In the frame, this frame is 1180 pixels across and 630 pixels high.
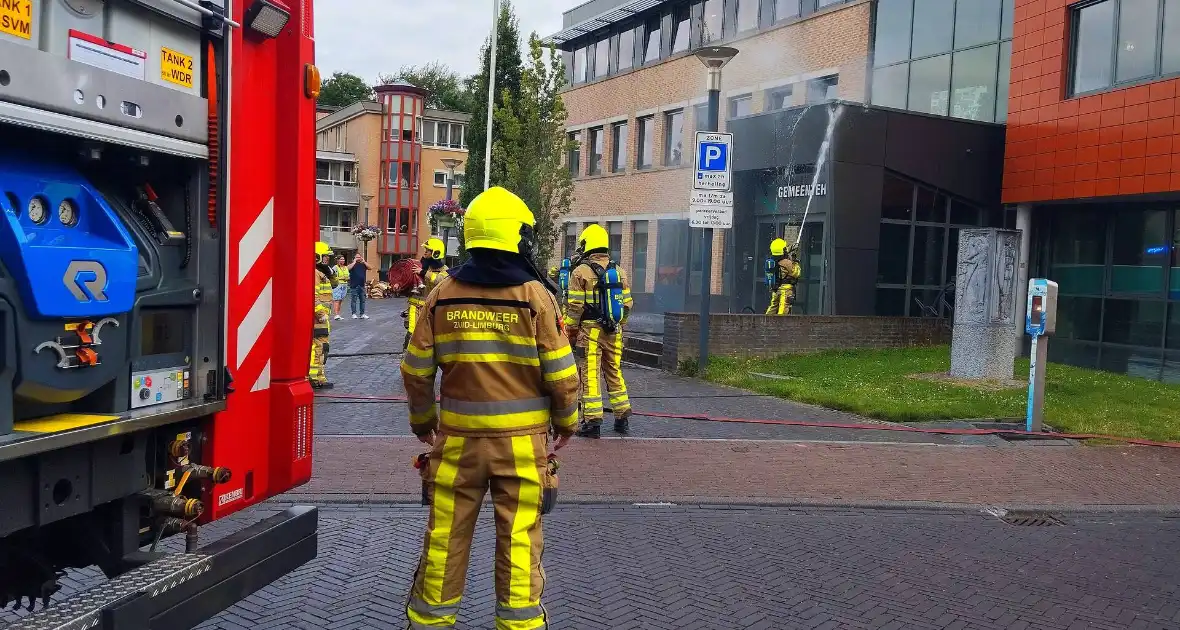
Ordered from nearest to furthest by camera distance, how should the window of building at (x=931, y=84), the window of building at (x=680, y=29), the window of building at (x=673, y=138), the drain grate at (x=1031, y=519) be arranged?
the drain grate at (x=1031, y=519) → the window of building at (x=931, y=84) → the window of building at (x=680, y=29) → the window of building at (x=673, y=138)

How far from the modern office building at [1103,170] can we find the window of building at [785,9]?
705cm

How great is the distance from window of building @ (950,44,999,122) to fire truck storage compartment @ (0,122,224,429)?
62.0 ft

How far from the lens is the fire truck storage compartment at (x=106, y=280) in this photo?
99.0 inches

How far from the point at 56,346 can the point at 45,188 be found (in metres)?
0.44

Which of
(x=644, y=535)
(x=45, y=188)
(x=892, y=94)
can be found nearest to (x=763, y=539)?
(x=644, y=535)

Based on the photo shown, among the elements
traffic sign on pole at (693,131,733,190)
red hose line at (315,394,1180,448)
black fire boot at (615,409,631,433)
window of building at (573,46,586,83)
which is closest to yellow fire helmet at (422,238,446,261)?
red hose line at (315,394,1180,448)

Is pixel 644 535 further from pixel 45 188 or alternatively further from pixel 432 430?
pixel 45 188

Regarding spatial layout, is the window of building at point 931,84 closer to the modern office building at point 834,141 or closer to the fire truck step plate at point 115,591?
the modern office building at point 834,141

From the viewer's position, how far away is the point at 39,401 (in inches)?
105

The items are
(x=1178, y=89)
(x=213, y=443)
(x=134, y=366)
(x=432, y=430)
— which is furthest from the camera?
(x=1178, y=89)

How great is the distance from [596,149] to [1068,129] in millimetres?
18177

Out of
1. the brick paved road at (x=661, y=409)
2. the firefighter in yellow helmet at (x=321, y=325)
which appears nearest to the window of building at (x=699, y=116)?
the brick paved road at (x=661, y=409)

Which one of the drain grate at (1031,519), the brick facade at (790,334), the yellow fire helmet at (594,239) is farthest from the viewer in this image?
the brick facade at (790,334)

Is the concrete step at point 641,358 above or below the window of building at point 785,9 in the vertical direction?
below
